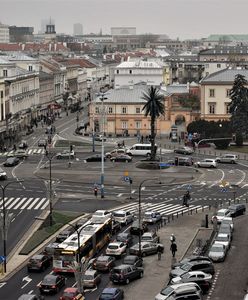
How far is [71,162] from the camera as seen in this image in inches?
4345

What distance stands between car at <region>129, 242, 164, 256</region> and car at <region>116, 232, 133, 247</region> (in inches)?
56.2

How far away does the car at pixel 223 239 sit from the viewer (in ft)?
205

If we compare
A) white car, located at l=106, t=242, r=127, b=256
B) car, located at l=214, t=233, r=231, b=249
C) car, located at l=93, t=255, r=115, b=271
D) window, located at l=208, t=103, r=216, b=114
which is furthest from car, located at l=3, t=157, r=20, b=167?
car, located at l=93, t=255, r=115, b=271

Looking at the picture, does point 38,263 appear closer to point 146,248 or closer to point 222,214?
point 146,248

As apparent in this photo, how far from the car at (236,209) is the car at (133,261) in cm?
1931

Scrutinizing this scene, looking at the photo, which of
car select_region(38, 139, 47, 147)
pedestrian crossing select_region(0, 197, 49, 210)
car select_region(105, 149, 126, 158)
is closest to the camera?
pedestrian crossing select_region(0, 197, 49, 210)

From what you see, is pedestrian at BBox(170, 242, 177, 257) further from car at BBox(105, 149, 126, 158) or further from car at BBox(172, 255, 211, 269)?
car at BBox(105, 149, 126, 158)

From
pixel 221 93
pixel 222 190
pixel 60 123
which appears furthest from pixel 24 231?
pixel 60 123

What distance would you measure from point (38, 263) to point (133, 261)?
268 inches

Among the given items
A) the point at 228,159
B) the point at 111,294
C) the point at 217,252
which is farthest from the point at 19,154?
the point at 111,294

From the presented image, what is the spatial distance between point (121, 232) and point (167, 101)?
252 feet

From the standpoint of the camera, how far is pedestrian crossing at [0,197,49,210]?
262ft

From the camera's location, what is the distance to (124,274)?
178 ft

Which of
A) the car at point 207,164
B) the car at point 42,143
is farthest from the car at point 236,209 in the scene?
the car at point 42,143
